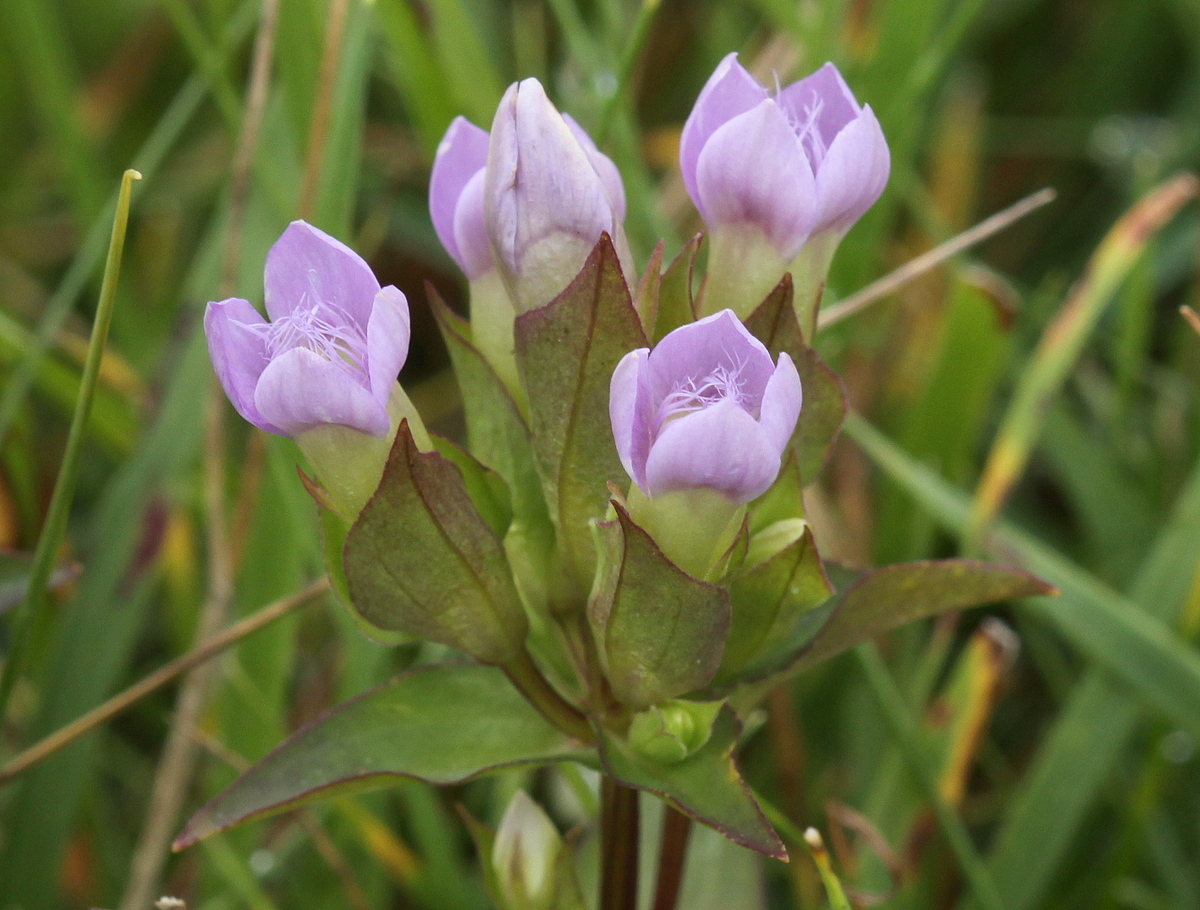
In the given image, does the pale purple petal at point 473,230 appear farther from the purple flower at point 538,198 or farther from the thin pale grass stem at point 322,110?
the thin pale grass stem at point 322,110

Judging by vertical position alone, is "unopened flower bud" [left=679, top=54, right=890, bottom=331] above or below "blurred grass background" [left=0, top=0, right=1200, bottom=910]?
above

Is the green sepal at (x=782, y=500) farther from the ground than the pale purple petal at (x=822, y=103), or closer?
closer

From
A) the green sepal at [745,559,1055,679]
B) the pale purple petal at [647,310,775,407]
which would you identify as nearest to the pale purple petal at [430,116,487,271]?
the pale purple petal at [647,310,775,407]

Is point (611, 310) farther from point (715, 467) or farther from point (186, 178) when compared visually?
point (186, 178)

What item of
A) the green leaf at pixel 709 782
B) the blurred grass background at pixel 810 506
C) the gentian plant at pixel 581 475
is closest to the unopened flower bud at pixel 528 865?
the gentian plant at pixel 581 475

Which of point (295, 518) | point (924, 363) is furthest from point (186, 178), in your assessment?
point (924, 363)

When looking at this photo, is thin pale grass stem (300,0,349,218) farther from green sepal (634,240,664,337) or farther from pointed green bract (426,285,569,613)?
green sepal (634,240,664,337)
